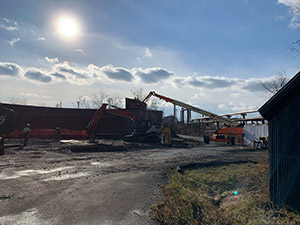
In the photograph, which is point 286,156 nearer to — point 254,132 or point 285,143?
point 285,143

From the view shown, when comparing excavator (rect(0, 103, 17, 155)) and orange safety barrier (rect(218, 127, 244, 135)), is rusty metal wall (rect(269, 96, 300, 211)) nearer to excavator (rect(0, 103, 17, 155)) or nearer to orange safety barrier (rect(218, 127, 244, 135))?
orange safety barrier (rect(218, 127, 244, 135))

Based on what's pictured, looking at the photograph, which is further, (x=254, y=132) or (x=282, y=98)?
(x=254, y=132)

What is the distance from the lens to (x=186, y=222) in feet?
17.4

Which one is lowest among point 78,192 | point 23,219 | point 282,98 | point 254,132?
point 23,219

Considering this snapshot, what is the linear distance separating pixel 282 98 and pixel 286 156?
145 centimetres

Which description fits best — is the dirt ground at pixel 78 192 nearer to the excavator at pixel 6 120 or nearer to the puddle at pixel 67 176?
the puddle at pixel 67 176

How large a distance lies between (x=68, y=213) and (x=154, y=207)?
2.01m

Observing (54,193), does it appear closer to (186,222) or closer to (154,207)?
(154,207)

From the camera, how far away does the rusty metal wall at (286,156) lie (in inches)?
232

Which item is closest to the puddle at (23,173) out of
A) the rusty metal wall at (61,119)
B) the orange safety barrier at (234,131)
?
the orange safety barrier at (234,131)

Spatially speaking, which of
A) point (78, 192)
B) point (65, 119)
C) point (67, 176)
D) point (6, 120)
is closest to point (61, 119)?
point (65, 119)

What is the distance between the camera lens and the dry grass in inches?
216

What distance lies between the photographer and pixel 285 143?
20.6 ft

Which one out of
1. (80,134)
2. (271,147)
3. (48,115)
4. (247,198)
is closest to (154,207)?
(247,198)
